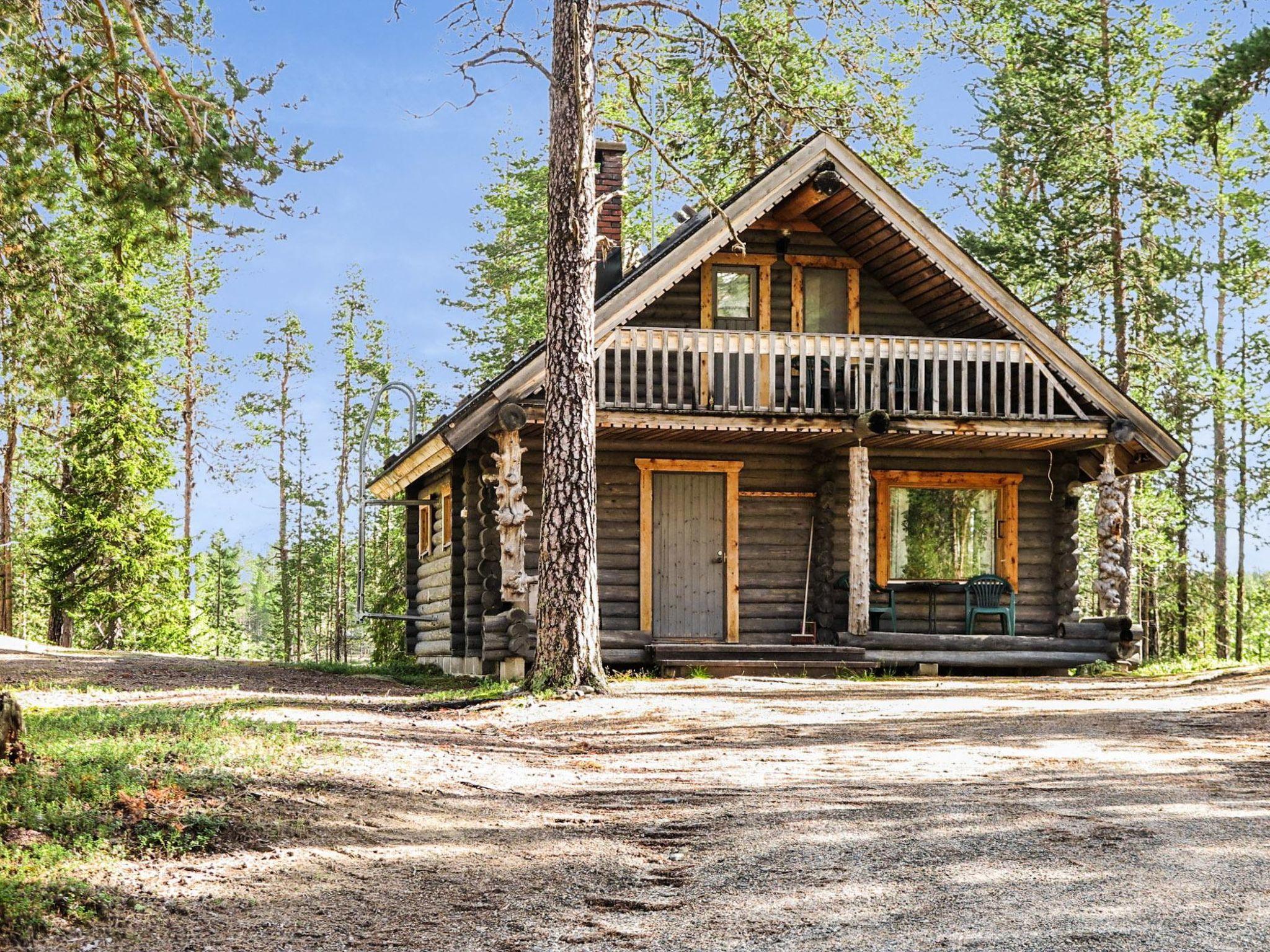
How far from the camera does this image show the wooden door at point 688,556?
59.8 ft

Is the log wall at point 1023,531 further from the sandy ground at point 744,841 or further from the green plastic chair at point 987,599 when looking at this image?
the sandy ground at point 744,841

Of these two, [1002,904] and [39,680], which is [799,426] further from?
[1002,904]

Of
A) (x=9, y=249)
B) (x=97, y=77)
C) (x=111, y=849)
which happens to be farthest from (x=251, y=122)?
(x=111, y=849)

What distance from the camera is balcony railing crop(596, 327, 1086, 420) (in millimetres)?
16578

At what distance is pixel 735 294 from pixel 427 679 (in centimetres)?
713

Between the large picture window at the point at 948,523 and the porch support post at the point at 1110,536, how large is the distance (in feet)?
4.54

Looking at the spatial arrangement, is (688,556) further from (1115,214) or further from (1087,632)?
(1115,214)

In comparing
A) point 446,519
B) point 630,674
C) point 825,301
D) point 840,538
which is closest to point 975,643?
point 840,538

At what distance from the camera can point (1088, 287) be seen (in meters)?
27.1

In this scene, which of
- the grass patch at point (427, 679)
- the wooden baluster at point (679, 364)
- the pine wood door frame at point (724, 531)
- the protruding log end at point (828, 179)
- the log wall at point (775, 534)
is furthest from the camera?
the pine wood door frame at point (724, 531)

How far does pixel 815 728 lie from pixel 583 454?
3.42 m

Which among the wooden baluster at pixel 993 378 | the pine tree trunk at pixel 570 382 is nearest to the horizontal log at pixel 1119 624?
the wooden baluster at pixel 993 378

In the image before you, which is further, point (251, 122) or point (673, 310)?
point (673, 310)

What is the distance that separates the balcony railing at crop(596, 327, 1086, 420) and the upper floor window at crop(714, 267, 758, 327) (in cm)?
71
